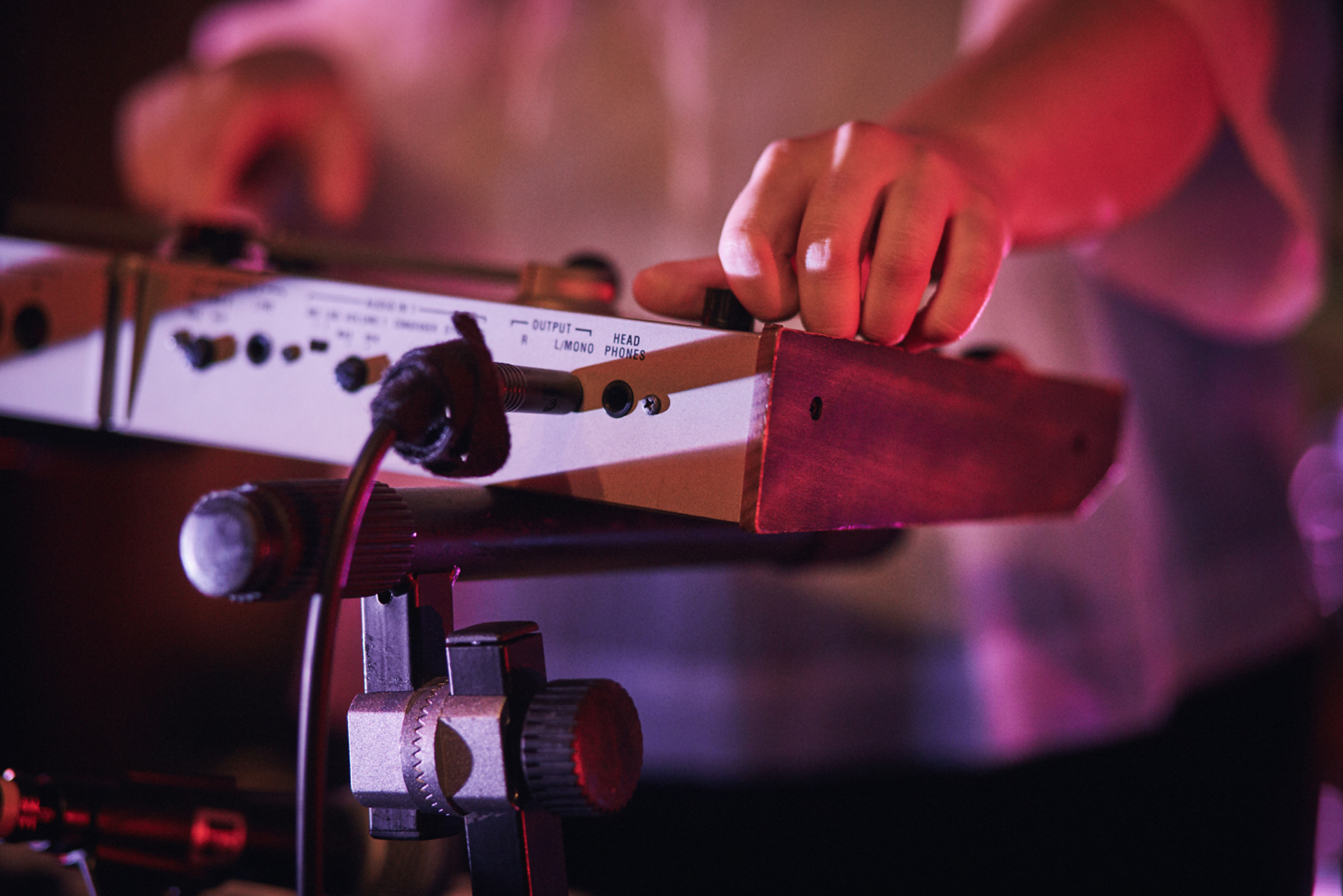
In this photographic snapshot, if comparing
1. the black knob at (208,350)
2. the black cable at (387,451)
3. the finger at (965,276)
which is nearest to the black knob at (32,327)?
the black knob at (208,350)

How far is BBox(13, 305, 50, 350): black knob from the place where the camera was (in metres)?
0.51

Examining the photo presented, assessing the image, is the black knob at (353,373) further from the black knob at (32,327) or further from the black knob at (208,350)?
the black knob at (32,327)

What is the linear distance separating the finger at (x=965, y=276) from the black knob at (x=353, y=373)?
9.5 inches

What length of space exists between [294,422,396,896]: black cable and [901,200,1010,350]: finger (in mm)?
245

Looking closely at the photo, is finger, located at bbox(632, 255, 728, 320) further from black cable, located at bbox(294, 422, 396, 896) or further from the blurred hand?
the blurred hand

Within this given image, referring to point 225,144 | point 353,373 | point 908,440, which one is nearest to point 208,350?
point 353,373

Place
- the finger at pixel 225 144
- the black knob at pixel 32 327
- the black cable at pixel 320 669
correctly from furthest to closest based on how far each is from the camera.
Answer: the finger at pixel 225 144
the black knob at pixel 32 327
the black cable at pixel 320 669

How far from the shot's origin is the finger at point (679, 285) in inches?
15.0

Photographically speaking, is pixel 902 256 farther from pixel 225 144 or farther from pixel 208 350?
pixel 225 144

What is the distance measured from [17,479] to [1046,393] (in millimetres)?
1083

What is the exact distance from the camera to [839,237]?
36 cm

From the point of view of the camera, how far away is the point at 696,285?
384 millimetres

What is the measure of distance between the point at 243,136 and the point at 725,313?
0.74m

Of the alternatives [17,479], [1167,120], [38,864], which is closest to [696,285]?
[1167,120]
